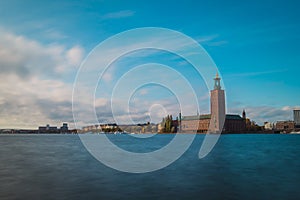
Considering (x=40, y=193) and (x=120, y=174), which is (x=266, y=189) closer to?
(x=120, y=174)

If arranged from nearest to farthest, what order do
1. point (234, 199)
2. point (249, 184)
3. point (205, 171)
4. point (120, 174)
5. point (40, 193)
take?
point (234, 199) < point (40, 193) < point (249, 184) < point (120, 174) < point (205, 171)

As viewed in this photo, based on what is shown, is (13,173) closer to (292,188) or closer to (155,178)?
(155,178)

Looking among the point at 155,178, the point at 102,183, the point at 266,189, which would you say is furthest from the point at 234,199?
the point at 102,183

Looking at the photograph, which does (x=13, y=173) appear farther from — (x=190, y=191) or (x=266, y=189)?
(x=266, y=189)

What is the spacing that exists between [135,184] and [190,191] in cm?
461

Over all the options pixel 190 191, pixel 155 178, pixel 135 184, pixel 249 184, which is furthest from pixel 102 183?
pixel 249 184

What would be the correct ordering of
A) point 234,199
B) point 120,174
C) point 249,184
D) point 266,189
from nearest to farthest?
point 234,199, point 266,189, point 249,184, point 120,174

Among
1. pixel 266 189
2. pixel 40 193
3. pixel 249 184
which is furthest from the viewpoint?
pixel 249 184

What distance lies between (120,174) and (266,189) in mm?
12933

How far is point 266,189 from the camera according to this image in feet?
71.1

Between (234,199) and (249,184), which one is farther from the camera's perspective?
(249,184)

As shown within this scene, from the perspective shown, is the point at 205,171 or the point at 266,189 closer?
the point at 266,189

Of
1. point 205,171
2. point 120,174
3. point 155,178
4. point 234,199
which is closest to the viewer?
point 234,199

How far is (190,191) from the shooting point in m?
20.4
